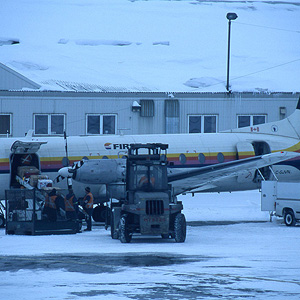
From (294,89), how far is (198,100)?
923 cm

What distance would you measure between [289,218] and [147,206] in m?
8.37

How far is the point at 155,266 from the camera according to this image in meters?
16.4

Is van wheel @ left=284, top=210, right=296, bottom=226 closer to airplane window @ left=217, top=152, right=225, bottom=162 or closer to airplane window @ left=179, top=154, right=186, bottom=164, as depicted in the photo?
airplane window @ left=217, top=152, right=225, bottom=162

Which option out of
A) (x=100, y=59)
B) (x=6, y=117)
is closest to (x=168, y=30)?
(x=100, y=59)

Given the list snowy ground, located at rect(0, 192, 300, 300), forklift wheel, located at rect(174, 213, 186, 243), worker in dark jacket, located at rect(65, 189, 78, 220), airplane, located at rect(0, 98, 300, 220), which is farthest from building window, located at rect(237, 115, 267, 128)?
forklift wheel, located at rect(174, 213, 186, 243)

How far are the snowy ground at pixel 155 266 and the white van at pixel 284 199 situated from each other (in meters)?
1.07

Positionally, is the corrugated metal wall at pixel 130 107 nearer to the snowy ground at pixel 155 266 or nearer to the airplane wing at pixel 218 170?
the airplane wing at pixel 218 170

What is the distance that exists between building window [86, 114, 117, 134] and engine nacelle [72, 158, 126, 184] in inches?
638

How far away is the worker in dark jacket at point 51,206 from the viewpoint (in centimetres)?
2500

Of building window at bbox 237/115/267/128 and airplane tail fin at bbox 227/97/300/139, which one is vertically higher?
building window at bbox 237/115/267/128

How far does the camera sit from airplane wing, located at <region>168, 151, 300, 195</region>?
25.9 m

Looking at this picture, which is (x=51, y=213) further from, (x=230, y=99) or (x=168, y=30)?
(x=168, y=30)

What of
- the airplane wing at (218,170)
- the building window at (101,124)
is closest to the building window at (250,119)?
the building window at (101,124)

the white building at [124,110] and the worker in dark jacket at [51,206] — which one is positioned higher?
the white building at [124,110]
